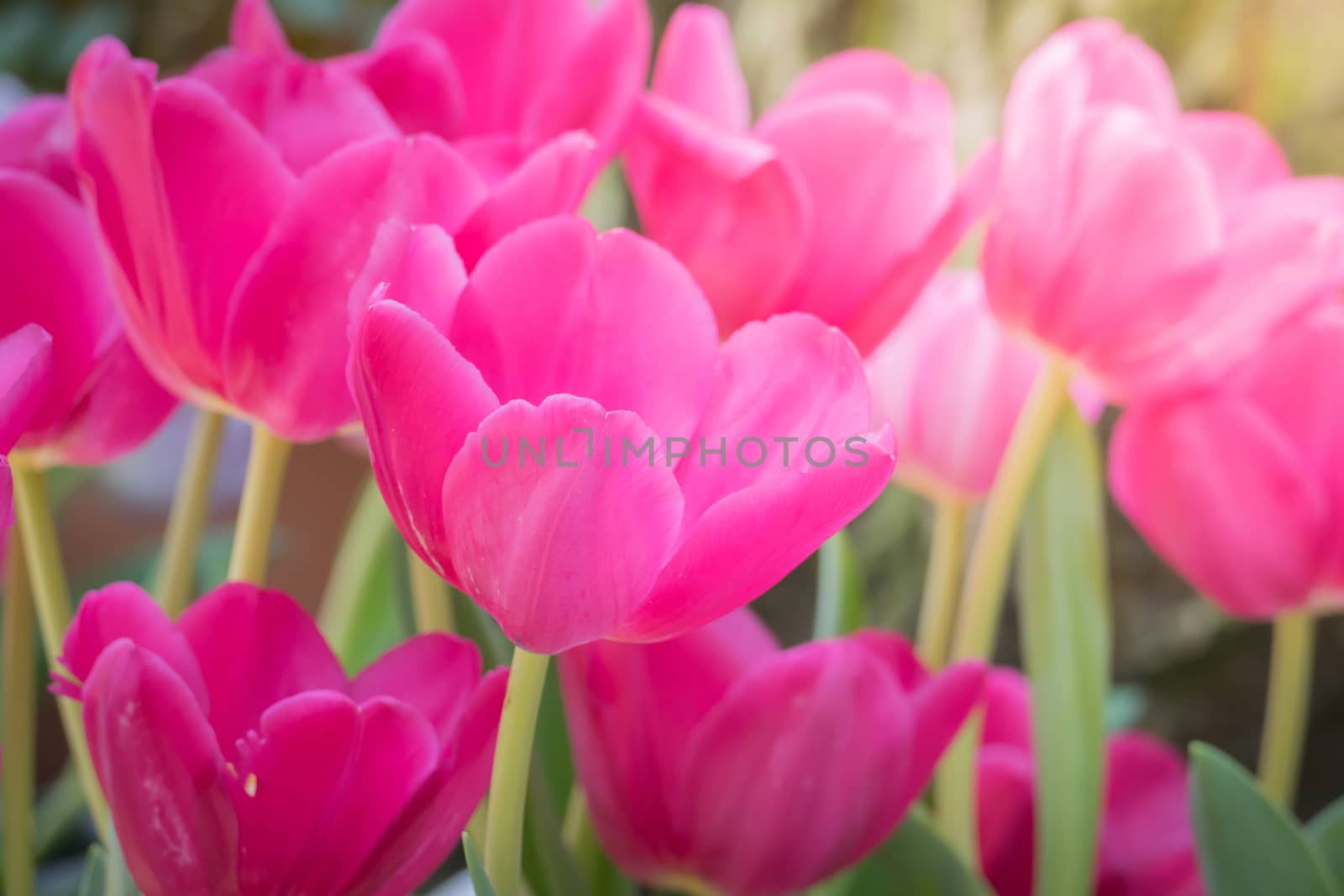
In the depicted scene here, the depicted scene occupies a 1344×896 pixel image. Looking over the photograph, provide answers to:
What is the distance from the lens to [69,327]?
20 cm

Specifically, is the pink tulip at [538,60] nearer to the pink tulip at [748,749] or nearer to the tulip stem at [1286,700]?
the pink tulip at [748,749]

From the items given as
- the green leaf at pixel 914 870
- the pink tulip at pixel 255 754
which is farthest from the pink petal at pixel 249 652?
the green leaf at pixel 914 870

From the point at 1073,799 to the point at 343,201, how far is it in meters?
0.19

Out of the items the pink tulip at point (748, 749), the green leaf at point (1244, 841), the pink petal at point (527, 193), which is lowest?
the green leaf at point (1244, 841)

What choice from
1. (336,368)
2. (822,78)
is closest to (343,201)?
(336,368)

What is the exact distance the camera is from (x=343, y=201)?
18cm

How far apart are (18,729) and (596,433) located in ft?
0.57

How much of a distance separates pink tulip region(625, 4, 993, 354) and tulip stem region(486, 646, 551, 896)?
0.09m

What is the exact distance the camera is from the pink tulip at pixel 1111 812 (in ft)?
0.95

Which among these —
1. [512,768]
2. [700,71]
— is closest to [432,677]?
[512,768]

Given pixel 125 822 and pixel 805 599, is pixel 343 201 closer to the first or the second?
pixel 125 822

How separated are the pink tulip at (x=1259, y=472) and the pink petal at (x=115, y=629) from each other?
0.67ft

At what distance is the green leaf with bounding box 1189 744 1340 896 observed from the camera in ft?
0.74

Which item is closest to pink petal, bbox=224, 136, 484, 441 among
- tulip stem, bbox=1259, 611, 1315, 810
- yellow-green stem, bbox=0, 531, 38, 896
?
yellow-green stem, bbox=0, 531, 38, 896
